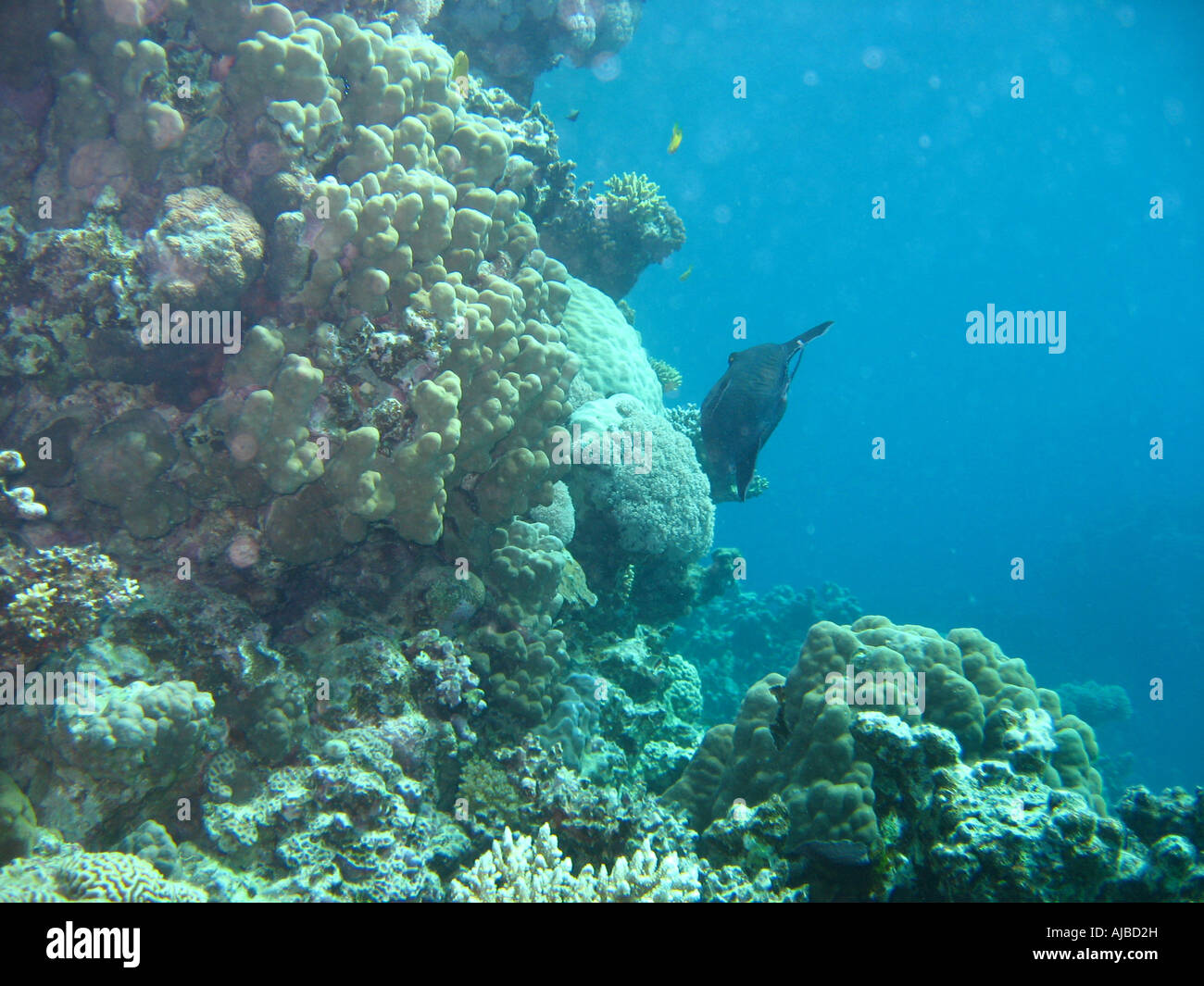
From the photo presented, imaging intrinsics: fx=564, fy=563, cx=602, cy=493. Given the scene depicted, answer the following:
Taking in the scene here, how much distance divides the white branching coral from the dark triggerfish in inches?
101

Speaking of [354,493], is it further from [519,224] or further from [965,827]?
[965,827]

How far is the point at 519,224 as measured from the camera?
5.21 m

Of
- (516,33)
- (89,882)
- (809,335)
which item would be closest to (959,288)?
(516,33)

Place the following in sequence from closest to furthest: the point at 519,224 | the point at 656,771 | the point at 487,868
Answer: the point at 487,868, the point at 519,224, the point at 656,771

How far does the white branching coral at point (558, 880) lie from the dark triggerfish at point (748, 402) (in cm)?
257

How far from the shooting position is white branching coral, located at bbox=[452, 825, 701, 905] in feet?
9.29


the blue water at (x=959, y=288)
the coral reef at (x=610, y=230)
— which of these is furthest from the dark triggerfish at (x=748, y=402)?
the blue water at (x=959, y=288)

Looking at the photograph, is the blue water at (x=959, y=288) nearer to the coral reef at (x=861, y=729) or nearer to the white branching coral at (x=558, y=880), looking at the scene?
the coral reef at (x=861, y=729)

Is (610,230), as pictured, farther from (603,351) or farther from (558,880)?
(558,880)

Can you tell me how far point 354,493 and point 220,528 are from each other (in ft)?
3.35

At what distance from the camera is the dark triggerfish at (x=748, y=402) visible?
4.34 metres

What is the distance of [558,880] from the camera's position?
9.61 ft

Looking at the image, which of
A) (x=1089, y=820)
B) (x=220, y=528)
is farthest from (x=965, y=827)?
(x=220, y=528)
